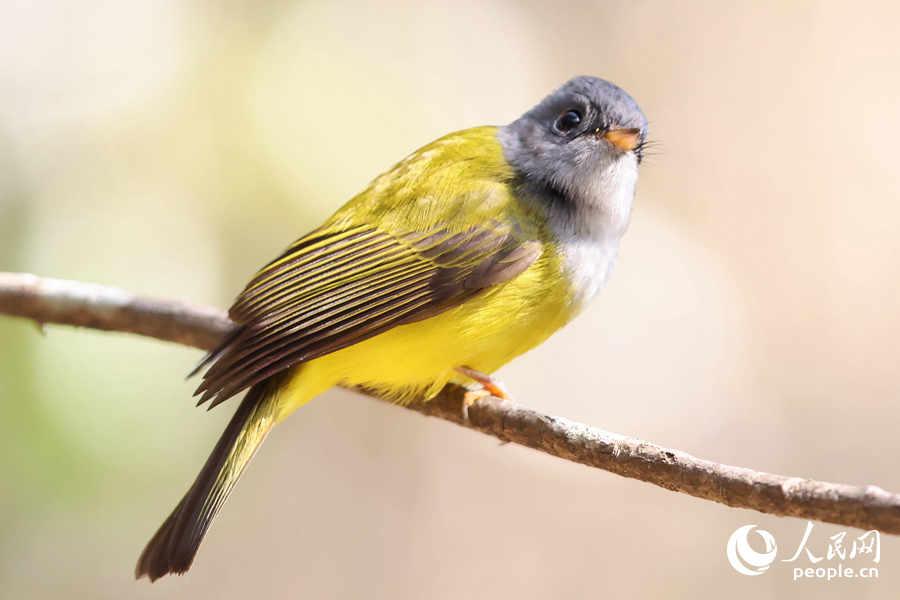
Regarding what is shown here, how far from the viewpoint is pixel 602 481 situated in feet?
10.5

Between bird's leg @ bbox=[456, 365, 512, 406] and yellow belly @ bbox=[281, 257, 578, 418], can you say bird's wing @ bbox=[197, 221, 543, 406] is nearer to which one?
yellow belly @ bbox=[281, 257, 578, 418]

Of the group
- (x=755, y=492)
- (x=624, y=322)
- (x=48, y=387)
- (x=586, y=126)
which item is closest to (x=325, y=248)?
(x=586, y=126)

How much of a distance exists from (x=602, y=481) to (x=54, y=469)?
7.10 ft

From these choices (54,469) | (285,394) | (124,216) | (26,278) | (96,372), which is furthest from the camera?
(124,216)

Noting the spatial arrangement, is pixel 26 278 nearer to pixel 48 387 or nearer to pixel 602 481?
pixel 48 387

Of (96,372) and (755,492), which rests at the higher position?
(755,492)

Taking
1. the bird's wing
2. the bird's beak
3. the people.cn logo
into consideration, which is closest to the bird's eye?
the bird's beak

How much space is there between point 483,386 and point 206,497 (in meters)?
0.76

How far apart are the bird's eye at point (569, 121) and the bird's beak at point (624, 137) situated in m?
0.12

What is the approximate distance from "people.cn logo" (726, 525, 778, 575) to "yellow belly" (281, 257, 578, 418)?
1.03 m

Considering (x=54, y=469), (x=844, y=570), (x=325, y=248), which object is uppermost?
(x=325, y=248)

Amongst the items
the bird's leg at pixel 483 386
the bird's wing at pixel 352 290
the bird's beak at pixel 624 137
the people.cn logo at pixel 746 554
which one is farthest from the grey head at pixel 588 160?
the people.cn logo at pixel 746 554

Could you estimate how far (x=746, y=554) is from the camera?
90.7 inches

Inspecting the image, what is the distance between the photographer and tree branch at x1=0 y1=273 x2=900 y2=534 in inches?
44.1
